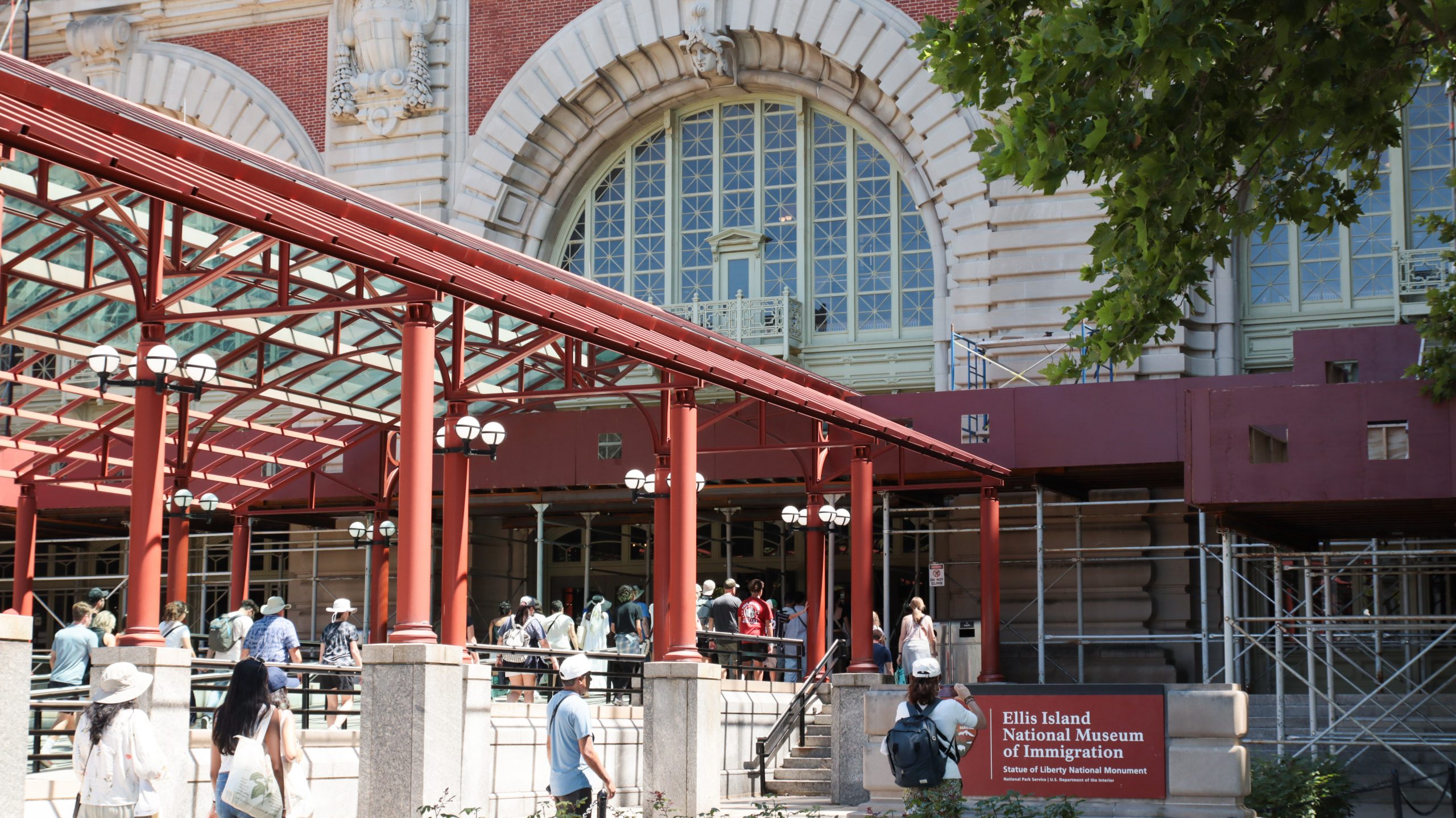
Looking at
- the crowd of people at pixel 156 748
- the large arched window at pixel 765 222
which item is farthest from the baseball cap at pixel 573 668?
the large arched window at pixel 765 222

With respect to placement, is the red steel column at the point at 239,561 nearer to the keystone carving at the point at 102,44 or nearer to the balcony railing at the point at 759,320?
the balcony railing at the point at 759,320

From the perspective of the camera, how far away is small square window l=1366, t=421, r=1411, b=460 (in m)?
19.0

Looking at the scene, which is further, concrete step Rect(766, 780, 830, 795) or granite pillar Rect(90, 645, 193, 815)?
concrete step Rect(766, 780, 830, 795)

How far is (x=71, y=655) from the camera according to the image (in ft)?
55.4

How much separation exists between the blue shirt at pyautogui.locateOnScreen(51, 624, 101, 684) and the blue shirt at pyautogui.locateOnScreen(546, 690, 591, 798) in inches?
279

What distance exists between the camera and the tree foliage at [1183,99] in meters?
12.2

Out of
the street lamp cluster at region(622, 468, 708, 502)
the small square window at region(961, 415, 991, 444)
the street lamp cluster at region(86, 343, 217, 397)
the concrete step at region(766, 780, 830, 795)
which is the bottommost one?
the concrete step at region(766, 780, 830, 795)

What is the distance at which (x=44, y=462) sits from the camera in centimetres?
2577

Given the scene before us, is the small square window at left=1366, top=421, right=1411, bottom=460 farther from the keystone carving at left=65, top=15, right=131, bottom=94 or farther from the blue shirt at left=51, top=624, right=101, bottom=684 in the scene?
the keystone carving at left=65, top=15, right=131, bottom=94

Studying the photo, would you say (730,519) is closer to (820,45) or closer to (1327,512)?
(820,45)

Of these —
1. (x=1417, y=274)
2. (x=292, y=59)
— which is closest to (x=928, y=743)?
(x=1417, y=274)

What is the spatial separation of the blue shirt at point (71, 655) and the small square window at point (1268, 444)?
1263 centimetres

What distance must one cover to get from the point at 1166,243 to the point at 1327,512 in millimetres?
7740

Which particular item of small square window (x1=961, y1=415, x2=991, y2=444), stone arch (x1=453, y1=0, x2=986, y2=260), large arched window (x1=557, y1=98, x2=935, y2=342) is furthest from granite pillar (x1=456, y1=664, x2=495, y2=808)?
stone arch (x1=453, y1=0, x2=986, y2=260)
